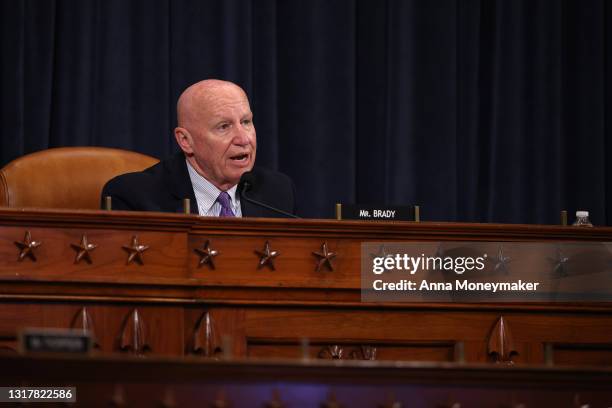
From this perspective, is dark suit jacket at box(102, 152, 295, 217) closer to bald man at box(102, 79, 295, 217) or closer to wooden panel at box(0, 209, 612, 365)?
bald man at box(102, 79, 295, 217)

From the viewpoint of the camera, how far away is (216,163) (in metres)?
3.16

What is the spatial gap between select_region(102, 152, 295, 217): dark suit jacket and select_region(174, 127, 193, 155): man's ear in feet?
0.08

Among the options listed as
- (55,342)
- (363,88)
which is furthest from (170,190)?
(55,342)

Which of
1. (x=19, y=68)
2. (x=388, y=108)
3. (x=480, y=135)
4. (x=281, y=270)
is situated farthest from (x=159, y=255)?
(x=480, y=135)

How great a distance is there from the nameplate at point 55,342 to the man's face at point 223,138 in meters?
1.74

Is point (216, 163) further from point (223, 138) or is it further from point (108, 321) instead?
point (108, 321)

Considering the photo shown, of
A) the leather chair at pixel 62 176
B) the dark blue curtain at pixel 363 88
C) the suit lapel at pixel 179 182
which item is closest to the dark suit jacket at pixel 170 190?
the suit lapel at pixel 179 182

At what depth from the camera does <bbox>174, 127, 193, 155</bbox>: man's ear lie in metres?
3.24

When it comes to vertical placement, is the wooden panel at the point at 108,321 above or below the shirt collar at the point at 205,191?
below

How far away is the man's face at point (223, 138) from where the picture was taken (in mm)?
3166

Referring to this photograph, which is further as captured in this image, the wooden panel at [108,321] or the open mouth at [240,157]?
the open mouth at [240,157]

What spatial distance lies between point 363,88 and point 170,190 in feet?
4.03

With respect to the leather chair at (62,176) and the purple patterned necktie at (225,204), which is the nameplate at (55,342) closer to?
the purple patterned necktie at (225,204)

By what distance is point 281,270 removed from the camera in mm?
2322
